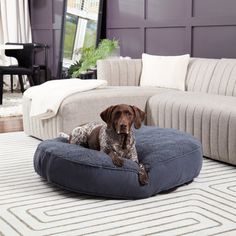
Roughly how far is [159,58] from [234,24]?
2.58 ft

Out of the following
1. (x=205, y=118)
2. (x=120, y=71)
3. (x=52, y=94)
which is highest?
(x=120, y=71)

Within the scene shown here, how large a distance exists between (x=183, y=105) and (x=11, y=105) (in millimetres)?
3145

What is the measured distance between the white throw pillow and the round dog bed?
166cm

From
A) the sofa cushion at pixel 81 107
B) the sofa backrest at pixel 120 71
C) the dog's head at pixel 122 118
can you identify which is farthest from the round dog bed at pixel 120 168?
the sofa backrest at pixel 120 71

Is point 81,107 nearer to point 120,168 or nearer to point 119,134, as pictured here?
point 119,134

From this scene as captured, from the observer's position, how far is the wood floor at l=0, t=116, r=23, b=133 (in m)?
4.92

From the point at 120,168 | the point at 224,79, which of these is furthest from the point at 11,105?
the point at 120,168

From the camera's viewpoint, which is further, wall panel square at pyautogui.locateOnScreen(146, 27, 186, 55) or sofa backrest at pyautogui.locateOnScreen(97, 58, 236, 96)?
wall panel square at pyautogui.locateOnScreen(146, 27, 186, 55)

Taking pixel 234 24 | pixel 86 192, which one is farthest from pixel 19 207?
pixel 234 24

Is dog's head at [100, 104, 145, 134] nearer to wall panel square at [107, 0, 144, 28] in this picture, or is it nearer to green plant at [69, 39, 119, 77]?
green plant at [69, 39, 119, 77]

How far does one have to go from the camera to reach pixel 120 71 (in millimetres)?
4922

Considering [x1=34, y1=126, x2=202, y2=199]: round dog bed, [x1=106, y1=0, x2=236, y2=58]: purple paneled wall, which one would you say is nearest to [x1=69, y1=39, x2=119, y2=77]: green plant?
[x1=106, y1=0, x2=236, y2=58]: purple paneled wall

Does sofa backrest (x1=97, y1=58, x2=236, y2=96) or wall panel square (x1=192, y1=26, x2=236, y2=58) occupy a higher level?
wall panel square (x1=192, y1=26, x2=236, y2=58)

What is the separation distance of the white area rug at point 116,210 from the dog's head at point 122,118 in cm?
40
